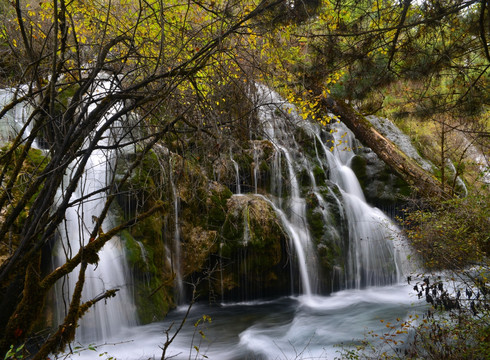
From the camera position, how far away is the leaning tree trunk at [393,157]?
7523 millimetres

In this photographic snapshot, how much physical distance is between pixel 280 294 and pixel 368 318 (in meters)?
2.12

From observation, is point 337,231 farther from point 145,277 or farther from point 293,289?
point 145,277

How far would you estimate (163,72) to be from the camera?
2438 mm

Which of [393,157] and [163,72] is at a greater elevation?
[393,157]

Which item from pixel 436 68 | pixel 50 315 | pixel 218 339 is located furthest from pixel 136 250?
pixel 436 68

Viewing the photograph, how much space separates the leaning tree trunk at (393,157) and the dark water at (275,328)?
7.88 ft

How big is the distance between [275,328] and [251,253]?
187 centimetres

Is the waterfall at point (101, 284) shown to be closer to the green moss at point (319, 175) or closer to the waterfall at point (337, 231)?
the waterfall at point (337, 231)

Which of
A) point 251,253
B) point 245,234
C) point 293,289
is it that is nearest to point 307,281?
point 293,289

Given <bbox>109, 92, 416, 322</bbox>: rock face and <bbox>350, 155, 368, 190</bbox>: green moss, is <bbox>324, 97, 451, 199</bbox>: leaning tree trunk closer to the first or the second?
<bbox>109, 92, 416, 322</bbox>: rock face

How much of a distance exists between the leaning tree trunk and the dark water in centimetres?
240

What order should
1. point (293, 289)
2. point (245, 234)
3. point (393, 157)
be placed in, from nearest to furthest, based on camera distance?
point (245, 234) < point (393, 157) < point (293, 289)

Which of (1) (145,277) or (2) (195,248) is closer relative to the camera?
(1) (145,277)

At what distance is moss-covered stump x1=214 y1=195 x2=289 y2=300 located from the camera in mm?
7715
